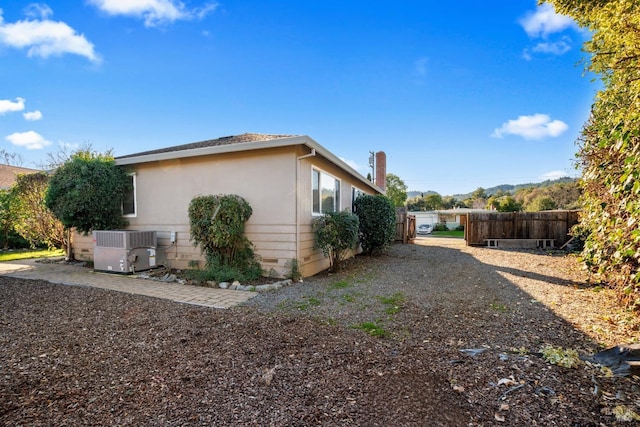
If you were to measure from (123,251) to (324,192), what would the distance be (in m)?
4.89

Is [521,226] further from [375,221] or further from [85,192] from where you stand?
[85,192]

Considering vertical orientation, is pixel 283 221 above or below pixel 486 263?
above

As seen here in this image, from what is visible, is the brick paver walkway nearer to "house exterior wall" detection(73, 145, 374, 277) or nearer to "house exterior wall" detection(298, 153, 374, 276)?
"house exterior wall" detection(73, 145, 374, 277)

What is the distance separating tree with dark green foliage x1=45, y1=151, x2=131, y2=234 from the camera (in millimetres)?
7030

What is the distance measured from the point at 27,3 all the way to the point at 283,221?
705cm

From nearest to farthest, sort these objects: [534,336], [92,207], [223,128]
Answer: [534,336] → [92,207] → [223,128]

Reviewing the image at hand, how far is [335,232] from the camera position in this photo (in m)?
6.75

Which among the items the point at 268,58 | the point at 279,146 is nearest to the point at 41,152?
the point at 268,58

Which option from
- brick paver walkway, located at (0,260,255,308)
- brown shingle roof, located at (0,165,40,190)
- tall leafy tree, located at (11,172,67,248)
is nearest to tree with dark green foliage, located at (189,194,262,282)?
brick paver walkway, located at (0,260,255,308)

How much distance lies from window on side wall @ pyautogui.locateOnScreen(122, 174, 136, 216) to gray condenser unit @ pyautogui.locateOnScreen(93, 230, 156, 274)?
1.15 m

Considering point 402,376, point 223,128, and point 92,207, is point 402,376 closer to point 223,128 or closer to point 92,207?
point 92,207

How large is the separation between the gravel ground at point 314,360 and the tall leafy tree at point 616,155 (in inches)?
28.2

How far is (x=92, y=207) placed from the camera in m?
7.17

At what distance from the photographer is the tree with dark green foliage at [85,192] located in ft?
23.1
